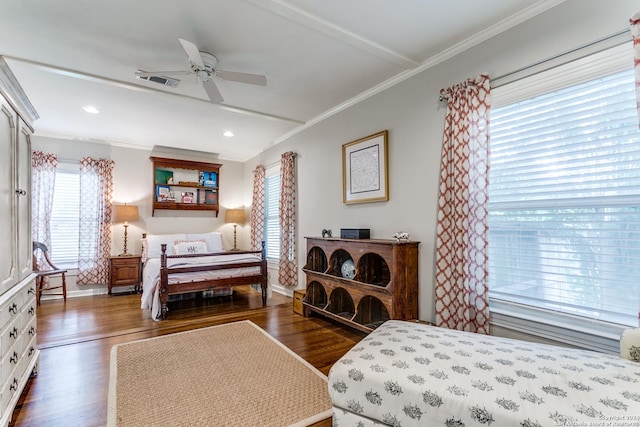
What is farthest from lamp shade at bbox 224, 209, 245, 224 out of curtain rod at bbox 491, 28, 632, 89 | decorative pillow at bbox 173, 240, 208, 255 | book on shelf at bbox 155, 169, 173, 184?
curtain rod at bbox 491, 28, 632, 89

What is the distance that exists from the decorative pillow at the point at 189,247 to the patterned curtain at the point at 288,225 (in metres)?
1.66

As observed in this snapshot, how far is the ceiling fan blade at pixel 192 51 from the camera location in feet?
7.04

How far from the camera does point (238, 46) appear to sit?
2.60 m

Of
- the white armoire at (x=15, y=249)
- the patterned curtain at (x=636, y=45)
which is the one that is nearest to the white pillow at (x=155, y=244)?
the white armoire at (x=15, y=249)

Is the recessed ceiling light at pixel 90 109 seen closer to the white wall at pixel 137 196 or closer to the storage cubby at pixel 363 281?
the white wall at pixel 137 196

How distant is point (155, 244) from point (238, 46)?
3.99m

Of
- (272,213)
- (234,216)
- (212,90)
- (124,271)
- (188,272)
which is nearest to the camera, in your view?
(212,90)

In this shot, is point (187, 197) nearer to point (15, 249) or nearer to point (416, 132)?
point (15, 249)

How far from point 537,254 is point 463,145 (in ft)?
3.17

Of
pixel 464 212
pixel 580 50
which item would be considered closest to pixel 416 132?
pixel 464 212

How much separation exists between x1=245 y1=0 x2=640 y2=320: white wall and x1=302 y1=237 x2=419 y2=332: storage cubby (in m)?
0.18

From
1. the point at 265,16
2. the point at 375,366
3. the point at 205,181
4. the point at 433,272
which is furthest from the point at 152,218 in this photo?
the point at 375,366

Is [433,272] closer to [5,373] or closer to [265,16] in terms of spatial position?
[265,16]

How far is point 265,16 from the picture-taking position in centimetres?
223
